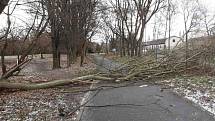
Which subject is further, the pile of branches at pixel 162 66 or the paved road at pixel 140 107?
the pile of branches at pixel 162 66

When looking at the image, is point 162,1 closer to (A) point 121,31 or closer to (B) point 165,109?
(A) point 121,31

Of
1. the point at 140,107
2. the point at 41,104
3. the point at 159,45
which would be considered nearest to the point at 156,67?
the point at 140,107

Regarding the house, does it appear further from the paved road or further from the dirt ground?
the dirt ground

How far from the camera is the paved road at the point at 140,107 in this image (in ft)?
26.0

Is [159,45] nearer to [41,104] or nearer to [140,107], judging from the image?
[140,107]

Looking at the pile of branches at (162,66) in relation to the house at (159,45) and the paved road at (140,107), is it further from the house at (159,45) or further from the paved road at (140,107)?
the paved road at (140,107)

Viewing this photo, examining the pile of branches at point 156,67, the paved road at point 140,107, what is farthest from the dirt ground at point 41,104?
the pile of branches at point 156,67

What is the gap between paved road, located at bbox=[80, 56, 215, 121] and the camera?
26.0 ft

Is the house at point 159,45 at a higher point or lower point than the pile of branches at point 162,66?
higher

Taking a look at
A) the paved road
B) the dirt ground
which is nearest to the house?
the paved road

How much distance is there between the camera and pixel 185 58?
16.0 m

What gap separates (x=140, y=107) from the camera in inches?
368

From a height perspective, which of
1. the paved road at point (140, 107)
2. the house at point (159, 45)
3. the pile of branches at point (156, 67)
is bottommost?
the paved road at point (140, 107)

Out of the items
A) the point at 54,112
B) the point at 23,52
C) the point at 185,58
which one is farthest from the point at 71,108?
the point at 185,58
